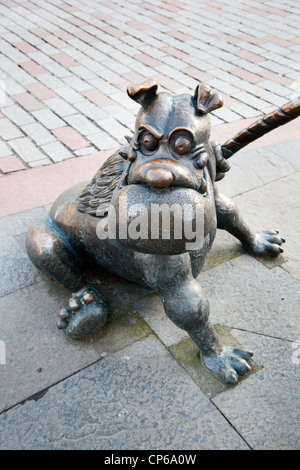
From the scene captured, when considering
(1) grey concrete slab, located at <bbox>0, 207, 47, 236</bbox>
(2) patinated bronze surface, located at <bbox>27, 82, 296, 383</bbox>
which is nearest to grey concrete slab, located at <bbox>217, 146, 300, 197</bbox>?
(2) patinated bronze surface, located at <bbox>27, 82, 296, 383</bbox>

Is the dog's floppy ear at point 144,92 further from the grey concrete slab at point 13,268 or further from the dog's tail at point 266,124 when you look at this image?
the grey concrete slab at point 13,268

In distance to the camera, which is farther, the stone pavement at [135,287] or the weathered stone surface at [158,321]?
the weathered stone surface at [158,321]

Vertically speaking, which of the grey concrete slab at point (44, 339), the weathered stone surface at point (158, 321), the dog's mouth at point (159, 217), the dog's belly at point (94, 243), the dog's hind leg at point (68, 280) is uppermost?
the dog's mouth at point (159, 217)

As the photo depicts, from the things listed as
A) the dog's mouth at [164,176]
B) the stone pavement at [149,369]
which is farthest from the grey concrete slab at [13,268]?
the dog's mouth at [164,176]

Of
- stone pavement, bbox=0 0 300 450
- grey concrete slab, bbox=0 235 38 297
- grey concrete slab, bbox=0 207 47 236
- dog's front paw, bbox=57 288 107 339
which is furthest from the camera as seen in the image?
grey concrete slab, bbox=0 207 47 236

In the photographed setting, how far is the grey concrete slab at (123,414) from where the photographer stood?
1762 millimetres

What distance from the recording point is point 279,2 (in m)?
7.04

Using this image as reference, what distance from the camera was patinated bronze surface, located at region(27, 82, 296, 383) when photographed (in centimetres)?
149

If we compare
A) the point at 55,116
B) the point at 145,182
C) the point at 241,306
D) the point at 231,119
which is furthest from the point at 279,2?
the point at 145,182

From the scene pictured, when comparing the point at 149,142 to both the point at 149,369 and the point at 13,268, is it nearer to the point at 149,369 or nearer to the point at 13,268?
the point at 149,369

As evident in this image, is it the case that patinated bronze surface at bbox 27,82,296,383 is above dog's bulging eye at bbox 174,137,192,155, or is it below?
below

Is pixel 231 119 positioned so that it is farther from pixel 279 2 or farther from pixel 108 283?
pixel 279 2

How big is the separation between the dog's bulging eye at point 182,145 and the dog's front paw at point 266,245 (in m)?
1.21

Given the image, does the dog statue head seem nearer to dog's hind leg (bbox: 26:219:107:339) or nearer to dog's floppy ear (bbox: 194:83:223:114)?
dog's floppy ear (bbox: 194:83:223:114)
